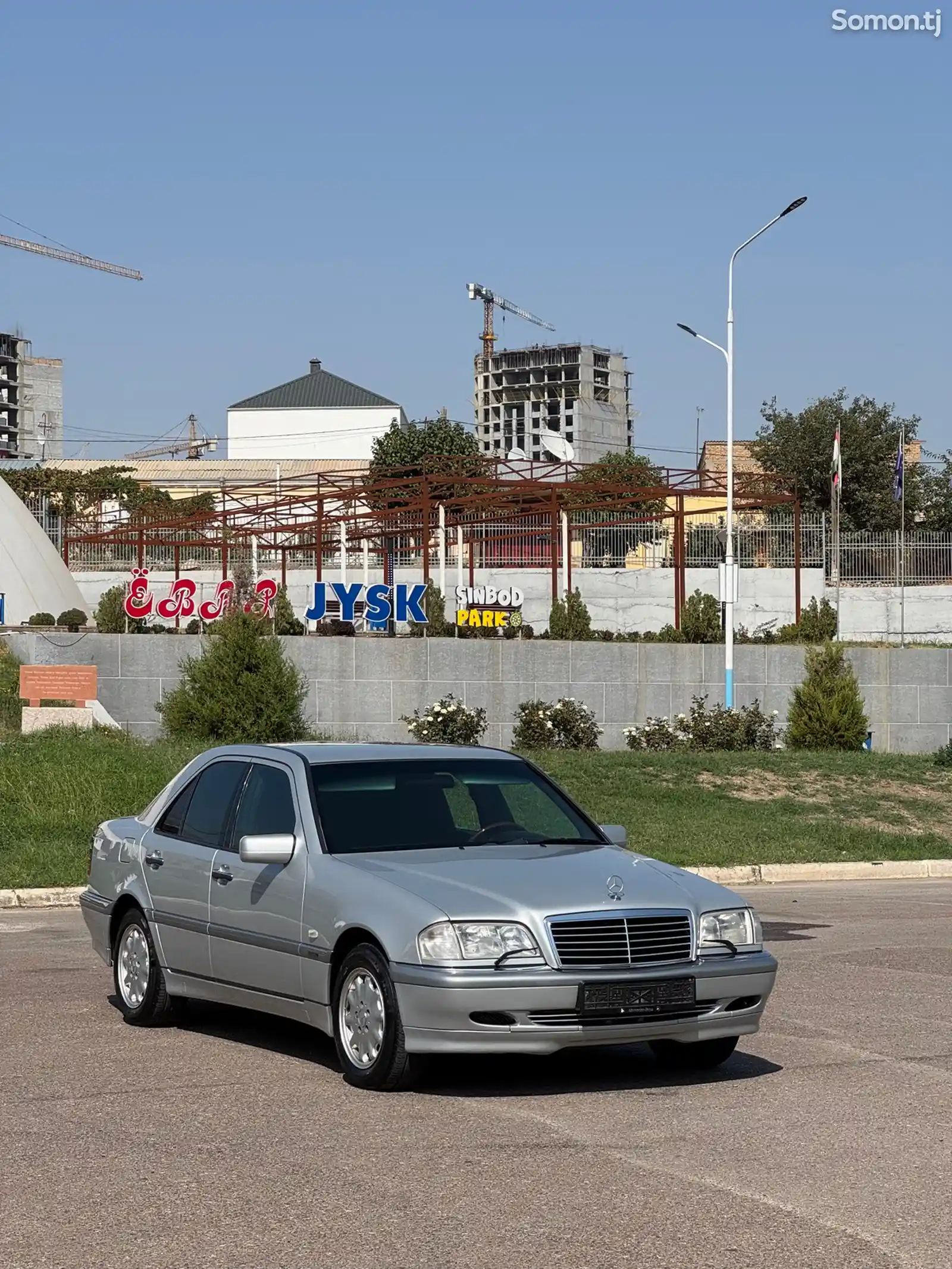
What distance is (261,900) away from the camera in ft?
28.1

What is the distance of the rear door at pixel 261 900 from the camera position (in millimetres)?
8344

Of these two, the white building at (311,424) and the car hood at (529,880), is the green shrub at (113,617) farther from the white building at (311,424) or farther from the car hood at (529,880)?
the white building at (311,424)

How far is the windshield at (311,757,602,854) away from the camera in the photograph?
862 centimetres

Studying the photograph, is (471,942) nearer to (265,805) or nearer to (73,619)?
(265,805)

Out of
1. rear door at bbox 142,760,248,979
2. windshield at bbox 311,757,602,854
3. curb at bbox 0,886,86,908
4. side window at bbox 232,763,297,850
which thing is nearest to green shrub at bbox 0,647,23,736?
curb at bbox 0,886,86,908

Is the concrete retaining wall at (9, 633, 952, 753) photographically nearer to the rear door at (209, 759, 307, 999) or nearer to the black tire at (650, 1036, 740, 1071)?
the rear door at (209, 759, 307, 999)

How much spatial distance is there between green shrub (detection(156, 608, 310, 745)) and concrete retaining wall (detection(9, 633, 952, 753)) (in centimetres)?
460

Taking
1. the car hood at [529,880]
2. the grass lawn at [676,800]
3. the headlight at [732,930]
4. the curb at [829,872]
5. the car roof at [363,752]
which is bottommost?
the curb at [829,872]

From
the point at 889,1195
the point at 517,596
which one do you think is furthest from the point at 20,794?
the point at 517,596

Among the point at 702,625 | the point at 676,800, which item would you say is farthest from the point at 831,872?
the point at 702,625

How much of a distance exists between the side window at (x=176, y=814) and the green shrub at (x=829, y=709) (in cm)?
2341

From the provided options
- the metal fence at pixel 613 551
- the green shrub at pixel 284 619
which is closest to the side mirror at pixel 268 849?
the green shrub at pixel 284 619

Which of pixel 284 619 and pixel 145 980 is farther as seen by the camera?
pixel 284 619

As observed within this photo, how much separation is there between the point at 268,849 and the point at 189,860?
1129 millimetres
